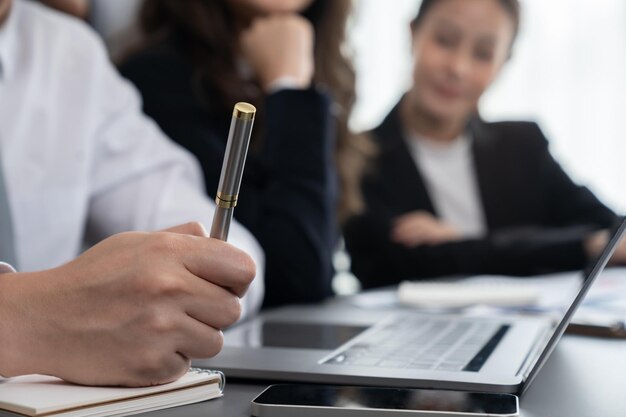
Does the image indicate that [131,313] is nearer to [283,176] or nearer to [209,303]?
[209,303]

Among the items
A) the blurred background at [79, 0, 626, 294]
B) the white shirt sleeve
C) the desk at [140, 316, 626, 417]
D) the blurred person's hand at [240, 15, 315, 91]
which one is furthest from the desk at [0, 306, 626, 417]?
the blurred background at [79, 0, 626, 294]

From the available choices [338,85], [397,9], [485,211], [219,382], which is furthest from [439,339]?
[397,9]

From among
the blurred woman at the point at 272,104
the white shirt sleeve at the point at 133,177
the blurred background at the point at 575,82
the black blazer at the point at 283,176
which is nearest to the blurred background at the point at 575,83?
the blurred background at the point at 575,82

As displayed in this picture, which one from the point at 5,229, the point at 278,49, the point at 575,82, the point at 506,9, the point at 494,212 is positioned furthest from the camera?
the point at 575,82

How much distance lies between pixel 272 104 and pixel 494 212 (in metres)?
0.98

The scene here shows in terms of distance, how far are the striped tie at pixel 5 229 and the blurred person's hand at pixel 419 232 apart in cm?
107

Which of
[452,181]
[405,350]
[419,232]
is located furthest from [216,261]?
[452,181]

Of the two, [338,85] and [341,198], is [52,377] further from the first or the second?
[338,85]

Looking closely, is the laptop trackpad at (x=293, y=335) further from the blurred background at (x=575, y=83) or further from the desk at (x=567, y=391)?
the blurred background at (x=575, y=83)

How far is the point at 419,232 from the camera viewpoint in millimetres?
1709

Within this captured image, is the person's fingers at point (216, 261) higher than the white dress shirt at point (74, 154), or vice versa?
the white dress shirt at point (74, 154)

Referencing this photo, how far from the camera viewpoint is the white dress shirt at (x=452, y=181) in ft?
6.50

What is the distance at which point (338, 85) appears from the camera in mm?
1610

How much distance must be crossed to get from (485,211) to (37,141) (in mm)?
1277
